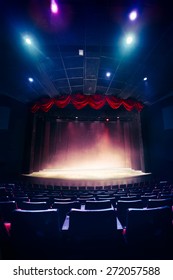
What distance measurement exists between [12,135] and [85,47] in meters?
7.98

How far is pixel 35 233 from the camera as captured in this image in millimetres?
1755

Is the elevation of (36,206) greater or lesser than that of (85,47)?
lesser

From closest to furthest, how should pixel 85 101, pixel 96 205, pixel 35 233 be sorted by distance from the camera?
pixel 35 233
pixel 96 205
pixel 85 101

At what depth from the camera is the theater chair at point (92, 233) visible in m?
1.75

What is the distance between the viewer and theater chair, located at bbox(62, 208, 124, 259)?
1754 millimetres

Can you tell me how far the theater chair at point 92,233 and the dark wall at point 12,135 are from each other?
1041 centimetres

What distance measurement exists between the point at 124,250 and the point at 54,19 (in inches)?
228

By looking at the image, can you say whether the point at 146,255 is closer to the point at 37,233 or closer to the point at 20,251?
the point at 37,233

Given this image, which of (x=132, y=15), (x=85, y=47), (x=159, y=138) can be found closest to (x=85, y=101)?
(x=85, y=47)

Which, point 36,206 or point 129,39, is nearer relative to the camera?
point 36,206

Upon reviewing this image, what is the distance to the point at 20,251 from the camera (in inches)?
70.4

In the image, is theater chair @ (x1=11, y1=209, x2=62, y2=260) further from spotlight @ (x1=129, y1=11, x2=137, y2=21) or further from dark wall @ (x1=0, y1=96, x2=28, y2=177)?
dark wall @ (x1=0, y1=96, x2=28, y2=177)

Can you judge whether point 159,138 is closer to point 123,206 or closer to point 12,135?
point 123,206

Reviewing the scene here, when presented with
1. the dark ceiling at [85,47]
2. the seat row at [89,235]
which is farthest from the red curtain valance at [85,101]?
the seat row at [89,235]
